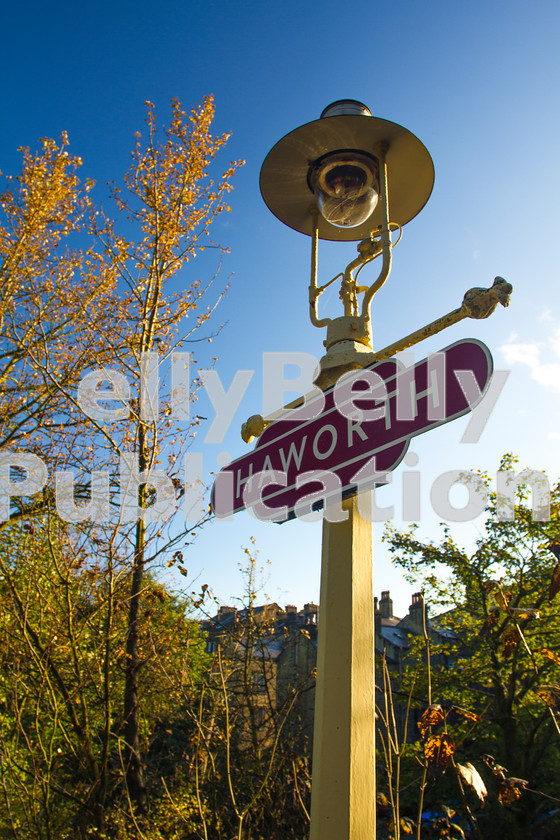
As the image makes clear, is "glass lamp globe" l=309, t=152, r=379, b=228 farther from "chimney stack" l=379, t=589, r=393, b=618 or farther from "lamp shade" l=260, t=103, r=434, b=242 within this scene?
"chimney stack" l=379, t=589, r=393, b=618

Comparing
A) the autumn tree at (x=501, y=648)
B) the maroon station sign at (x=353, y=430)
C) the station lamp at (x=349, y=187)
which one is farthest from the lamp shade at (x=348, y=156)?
the autumn tree at (x=501, y=648)

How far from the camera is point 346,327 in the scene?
2.03 metres

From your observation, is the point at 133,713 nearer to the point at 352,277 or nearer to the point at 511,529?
the point at 352,277

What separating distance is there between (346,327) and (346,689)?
124 centimetres

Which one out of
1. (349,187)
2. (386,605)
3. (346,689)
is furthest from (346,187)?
(386,605)

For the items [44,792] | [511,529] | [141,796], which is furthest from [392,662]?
[44,792]

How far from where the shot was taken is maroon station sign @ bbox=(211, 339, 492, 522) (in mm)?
1407

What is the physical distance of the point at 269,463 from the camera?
1990 mm

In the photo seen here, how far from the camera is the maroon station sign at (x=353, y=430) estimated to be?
4.62 ft

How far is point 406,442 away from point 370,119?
135 cm

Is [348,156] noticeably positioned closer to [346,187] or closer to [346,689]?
[346,187]

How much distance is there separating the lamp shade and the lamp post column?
1.43 metres

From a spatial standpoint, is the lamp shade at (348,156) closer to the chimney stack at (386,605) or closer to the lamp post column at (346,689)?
the lamp post column at (346,689)

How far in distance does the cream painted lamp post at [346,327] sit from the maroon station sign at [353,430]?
137 millimetres
